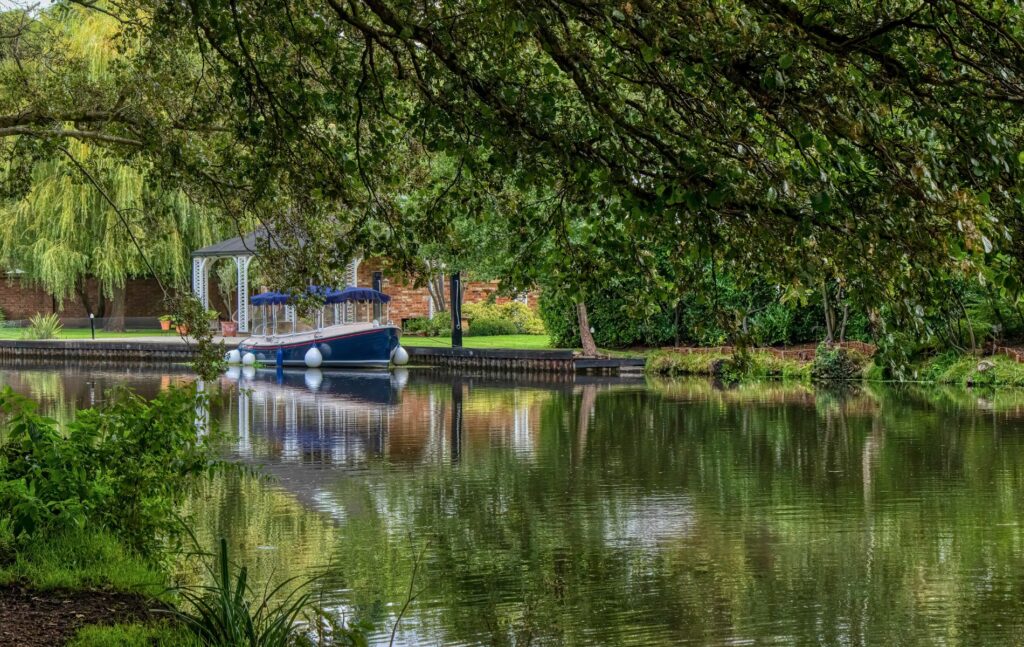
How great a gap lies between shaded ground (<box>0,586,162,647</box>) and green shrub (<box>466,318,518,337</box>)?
36750 millimetres

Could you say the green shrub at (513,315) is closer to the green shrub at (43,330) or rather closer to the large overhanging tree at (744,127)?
the green shrub at (43,330)

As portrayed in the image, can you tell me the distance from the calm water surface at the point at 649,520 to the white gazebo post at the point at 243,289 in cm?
2269

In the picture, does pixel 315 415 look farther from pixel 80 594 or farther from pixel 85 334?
pixel 85 334

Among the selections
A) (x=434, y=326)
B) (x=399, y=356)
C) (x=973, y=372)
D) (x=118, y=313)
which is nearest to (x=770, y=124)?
(x=973, y=372)

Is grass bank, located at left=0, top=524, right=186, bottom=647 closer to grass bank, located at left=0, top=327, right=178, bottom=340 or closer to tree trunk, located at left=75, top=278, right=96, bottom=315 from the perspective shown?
grass bank, located at left=0, top=327, right=178, bottom=340

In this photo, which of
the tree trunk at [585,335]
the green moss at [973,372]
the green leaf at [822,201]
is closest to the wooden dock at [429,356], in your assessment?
the tree trunk at [585,335]

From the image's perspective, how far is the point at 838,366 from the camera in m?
29.3

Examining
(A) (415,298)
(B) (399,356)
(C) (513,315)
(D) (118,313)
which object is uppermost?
(A) (415,298)

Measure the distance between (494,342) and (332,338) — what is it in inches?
201

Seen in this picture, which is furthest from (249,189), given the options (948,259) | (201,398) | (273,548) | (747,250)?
(948,259)

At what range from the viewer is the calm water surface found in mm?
8719

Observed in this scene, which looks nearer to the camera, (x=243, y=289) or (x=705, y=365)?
(x=705, y=365)

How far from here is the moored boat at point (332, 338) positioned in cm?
3862

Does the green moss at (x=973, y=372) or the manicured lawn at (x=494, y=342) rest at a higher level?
the manicured lawn at (x=494, y=342)
